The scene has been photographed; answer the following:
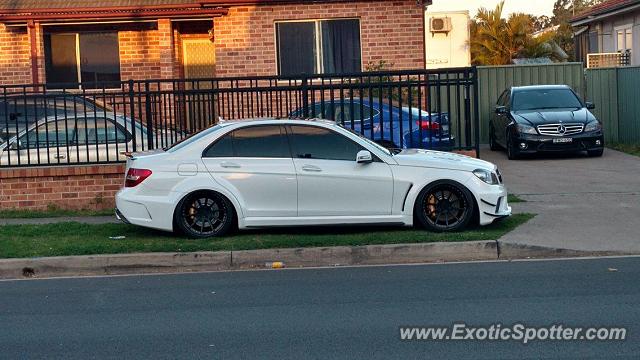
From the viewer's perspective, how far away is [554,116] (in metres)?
20.2

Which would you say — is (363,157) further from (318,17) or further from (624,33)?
(624,33)

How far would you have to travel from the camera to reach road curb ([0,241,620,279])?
10.8m

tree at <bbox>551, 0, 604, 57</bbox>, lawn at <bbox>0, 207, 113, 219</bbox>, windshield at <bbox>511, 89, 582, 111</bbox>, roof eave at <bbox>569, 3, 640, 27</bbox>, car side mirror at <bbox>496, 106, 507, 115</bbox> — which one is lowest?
lawn at <bbox>0, 207, 113, 219</bbox>

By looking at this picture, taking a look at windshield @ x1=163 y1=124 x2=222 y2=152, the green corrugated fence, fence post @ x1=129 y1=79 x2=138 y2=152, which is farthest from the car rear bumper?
the green corrugated fence

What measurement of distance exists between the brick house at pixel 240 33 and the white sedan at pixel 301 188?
10.2 m

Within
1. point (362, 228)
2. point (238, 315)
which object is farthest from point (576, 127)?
→ point (238, 315)

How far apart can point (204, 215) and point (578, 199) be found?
5.75 m

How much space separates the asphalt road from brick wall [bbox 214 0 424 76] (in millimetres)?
11707

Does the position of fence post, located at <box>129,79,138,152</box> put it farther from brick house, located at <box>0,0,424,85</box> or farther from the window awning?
the window awning

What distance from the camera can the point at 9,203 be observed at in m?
14.6

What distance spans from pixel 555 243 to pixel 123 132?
677 centimetres

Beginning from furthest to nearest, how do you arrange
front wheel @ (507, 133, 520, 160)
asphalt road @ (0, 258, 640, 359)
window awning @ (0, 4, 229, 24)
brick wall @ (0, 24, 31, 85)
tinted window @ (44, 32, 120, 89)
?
tinted window @ (44, 32, 120, 89) < brick wall @ (0, 24, 31, 85) < window awning @ (0, 4, 229, 24) < front wheel @ (507, 133, 520, 160) < asphalt road @ (0, 258, 640, 359)

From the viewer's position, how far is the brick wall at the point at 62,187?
572 inches

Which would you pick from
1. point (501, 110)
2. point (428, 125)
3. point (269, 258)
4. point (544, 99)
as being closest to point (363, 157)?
point (269, 258)
